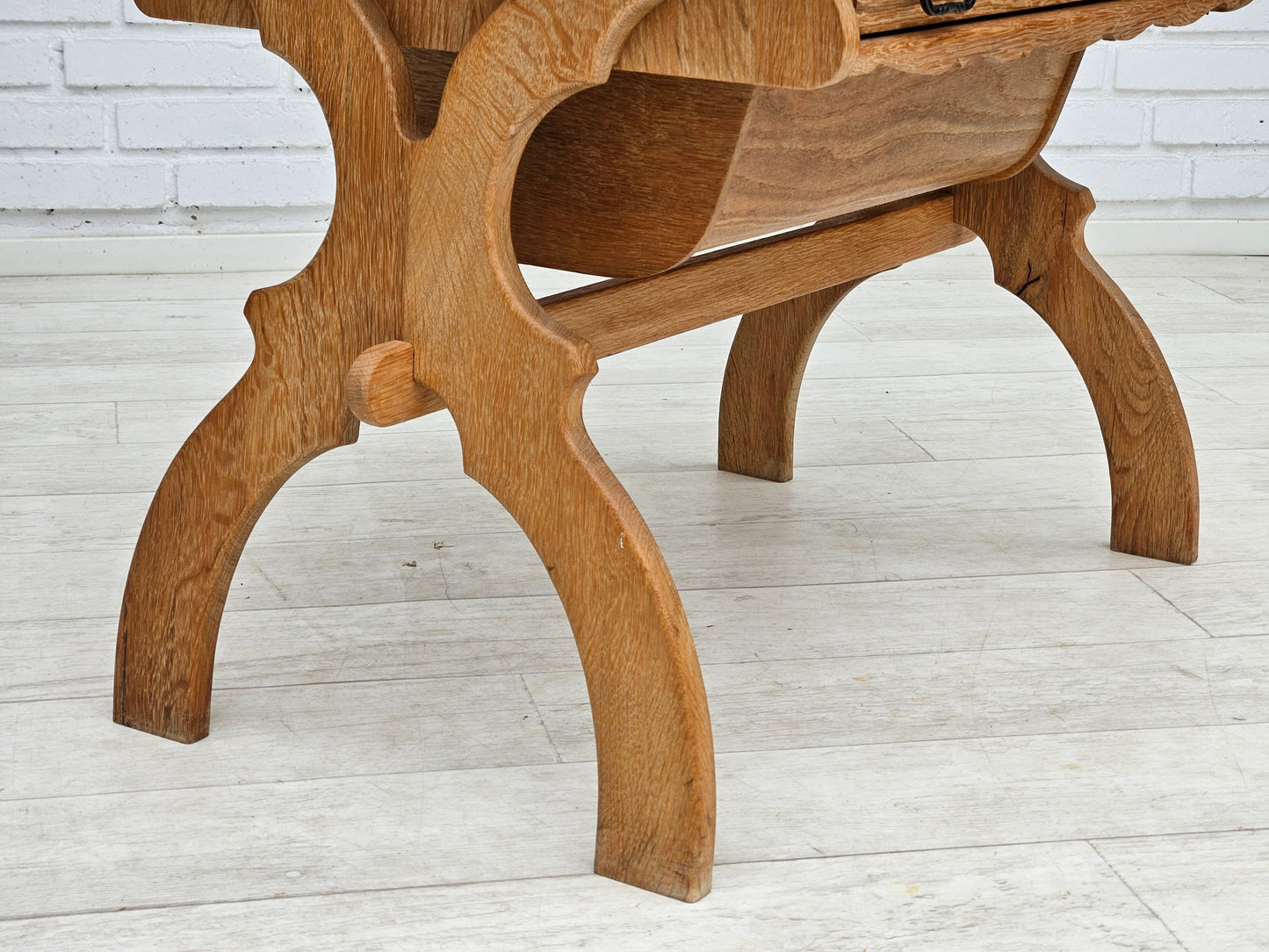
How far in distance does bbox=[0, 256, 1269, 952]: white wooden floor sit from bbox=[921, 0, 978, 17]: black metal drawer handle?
1.57 feet

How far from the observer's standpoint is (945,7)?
763 millimetres

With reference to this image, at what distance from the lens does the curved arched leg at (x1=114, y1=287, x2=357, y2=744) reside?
900 mm

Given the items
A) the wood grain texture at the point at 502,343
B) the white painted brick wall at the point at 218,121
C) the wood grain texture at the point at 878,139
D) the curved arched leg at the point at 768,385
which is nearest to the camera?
the wood grain texture at the point at 502,343

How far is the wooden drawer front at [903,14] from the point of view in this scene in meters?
0.70

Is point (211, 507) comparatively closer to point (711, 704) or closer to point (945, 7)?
point (711, 704)

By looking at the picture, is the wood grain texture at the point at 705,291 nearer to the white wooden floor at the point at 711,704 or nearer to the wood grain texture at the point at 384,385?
the wood grain texture at the point at 384,385

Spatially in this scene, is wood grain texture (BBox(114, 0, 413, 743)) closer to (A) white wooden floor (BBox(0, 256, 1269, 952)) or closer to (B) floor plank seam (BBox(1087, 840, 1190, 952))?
(A) white wooden floor (BBox(0, 256, 1269, 952))

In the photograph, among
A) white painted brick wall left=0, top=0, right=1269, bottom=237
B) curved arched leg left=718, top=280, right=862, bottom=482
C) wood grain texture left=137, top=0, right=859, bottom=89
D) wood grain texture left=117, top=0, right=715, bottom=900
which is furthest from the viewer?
white painted brick wall left=0, top=0, right=1269, bottom=237

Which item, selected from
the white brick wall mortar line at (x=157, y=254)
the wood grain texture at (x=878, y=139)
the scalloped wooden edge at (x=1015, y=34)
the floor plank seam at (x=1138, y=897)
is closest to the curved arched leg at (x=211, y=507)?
→ the wood grain texture at (x=878, y=139)

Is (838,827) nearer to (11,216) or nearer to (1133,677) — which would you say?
(1133,677)

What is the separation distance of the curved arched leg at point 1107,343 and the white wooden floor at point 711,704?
0.15ft

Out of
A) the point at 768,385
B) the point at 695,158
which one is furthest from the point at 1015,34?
the point at 768,385

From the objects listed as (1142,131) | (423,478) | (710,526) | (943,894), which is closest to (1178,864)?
(943,894)

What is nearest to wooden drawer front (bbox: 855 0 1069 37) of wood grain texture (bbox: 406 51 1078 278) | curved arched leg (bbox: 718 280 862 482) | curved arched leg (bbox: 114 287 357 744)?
wood grain texture (bbox: 406 51 1078 278)
